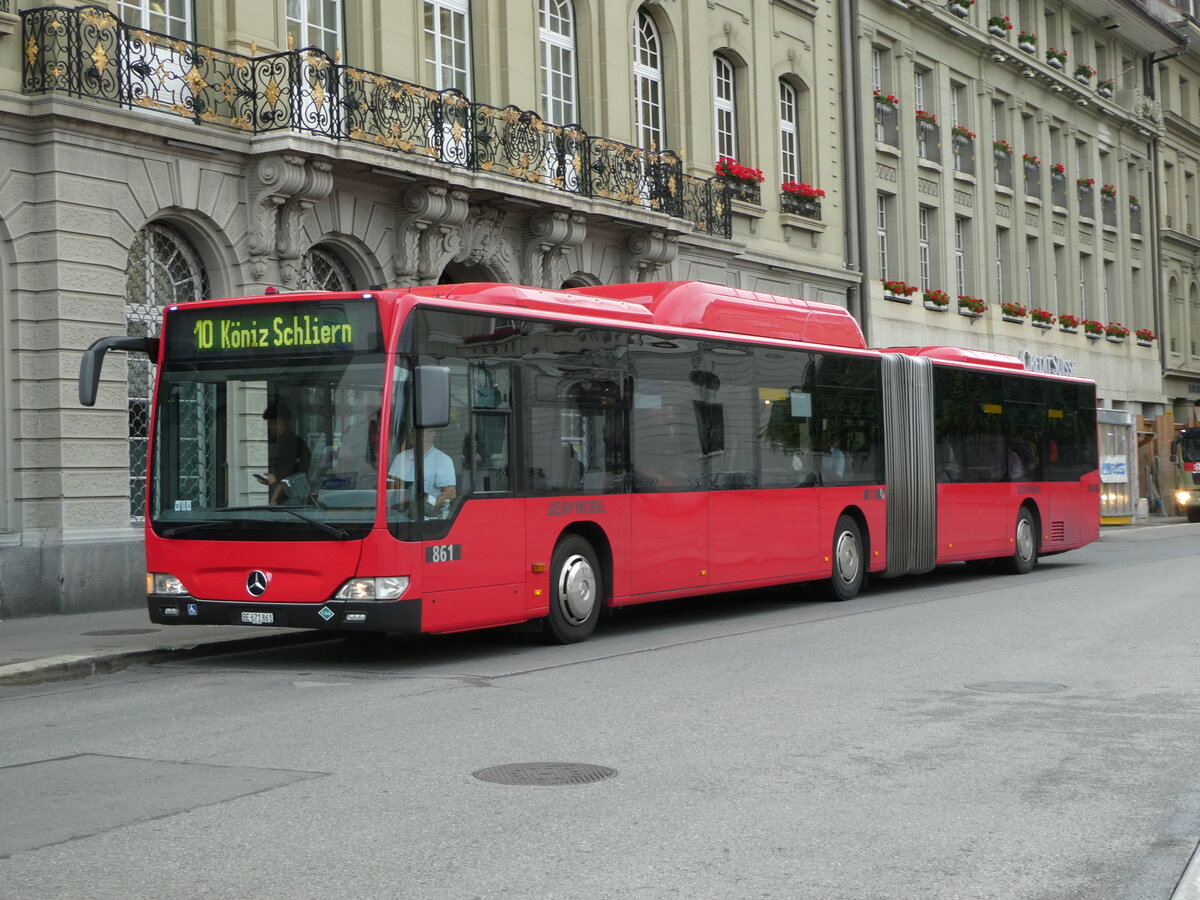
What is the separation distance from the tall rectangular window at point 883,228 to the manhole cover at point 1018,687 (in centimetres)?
2695

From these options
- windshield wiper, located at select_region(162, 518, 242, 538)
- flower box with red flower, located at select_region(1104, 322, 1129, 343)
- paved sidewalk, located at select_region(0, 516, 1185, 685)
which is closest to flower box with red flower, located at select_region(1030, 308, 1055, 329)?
flower box with red flower, located at select_region(1104, 322, 1129, 343)

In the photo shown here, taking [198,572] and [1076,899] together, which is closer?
[1076,899]

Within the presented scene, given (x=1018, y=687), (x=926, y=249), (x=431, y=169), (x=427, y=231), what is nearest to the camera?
(x=1018, y=687)

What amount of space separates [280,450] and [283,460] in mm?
83

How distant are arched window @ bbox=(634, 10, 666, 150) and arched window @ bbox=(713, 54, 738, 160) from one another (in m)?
1.63

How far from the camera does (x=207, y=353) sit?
12430mm

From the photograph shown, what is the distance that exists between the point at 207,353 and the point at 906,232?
27.5 m

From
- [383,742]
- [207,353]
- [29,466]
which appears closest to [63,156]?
[29,466]

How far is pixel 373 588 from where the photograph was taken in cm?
1169

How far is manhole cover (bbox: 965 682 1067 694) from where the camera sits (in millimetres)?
10297

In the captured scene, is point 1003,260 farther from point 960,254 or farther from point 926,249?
point 926,249

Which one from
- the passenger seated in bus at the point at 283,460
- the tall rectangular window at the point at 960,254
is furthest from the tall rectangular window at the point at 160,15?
the tall rectangular window at the point at 960,254

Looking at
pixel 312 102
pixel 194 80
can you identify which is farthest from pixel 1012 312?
pixel 194 80

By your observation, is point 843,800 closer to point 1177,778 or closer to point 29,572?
point 1177,778
